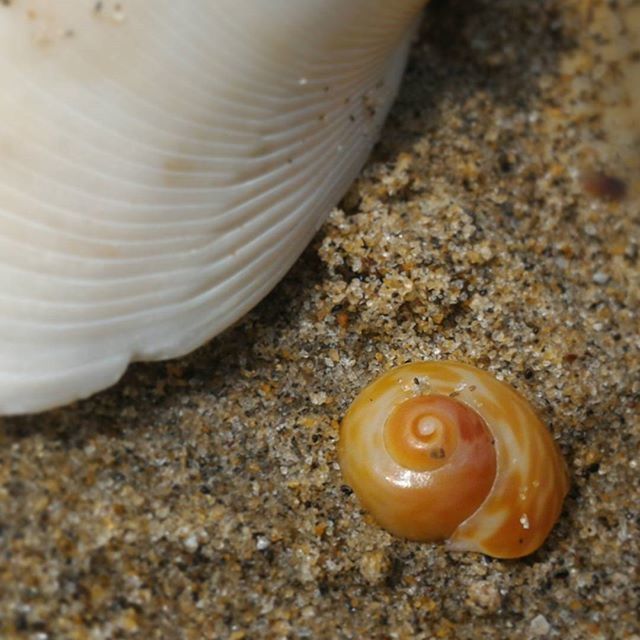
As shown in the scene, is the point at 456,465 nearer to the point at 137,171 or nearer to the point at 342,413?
the point at 342,413

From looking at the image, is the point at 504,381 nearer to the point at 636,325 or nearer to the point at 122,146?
the point at 636,325

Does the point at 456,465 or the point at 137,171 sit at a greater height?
the point at 137,171

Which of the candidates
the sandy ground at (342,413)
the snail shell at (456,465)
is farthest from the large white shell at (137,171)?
the snail shell at (456,465)

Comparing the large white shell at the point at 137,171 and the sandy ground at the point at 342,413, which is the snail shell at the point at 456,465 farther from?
the large white shell at the point at 137,171

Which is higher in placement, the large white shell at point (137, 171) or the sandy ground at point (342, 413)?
the large white shell at point (137, 171)

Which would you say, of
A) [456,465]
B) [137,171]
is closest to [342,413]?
[456,465]

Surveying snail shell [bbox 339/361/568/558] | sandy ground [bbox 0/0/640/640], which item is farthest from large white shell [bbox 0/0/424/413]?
snail shell [bbox 339/361/568/558]
